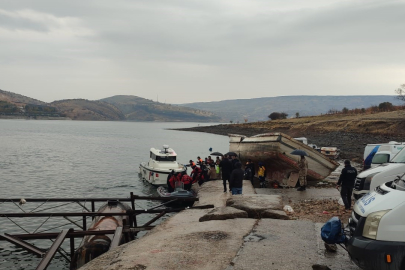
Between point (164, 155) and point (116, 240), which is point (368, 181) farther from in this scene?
point (164, 155)

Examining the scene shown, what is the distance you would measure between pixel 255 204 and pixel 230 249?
4.12m

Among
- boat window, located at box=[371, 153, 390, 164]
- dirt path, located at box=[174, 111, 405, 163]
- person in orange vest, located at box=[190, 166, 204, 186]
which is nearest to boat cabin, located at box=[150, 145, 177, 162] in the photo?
person in orange vest, located at box=[190, 166, 204, 186]

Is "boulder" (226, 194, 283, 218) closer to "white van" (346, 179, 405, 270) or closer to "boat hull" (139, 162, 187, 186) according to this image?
"white van" (346, 179, 405, 270)

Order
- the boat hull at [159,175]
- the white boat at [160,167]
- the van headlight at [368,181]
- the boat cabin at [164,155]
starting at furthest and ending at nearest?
the boat cabin at [164,155], the white boat at [160,167], the boat hull at [159,175], the van headlight at [368,181]

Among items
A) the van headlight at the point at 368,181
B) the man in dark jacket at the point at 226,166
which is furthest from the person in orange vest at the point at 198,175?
the van headlight at the point at 368,181

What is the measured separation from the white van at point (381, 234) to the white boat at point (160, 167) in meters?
22.6

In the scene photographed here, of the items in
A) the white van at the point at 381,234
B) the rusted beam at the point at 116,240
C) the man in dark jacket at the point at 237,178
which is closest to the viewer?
the white van at the point at 381,234

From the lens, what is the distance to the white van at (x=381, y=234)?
567 cm

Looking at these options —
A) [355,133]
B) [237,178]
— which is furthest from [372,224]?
[355,133]

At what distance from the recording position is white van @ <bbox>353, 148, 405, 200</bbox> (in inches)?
480

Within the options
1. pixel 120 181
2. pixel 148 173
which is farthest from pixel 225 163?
pixel 120 181

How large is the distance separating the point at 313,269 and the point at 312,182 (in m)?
15.1

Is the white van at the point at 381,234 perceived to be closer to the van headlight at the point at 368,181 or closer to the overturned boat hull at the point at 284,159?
the van headlight at the point at 368,181

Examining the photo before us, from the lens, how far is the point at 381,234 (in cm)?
579
